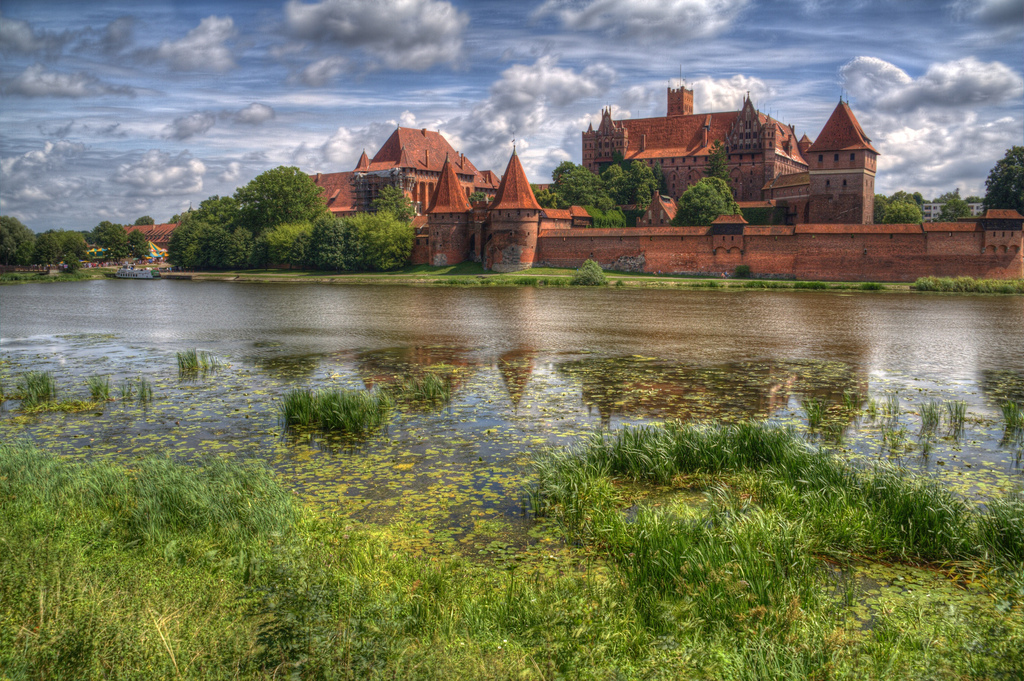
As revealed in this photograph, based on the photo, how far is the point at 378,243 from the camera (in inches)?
1901

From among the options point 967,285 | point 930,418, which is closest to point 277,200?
point 967,285

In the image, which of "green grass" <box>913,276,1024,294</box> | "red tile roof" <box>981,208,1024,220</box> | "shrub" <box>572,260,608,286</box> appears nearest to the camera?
"green grass" <box>913,276,1024,294</box>

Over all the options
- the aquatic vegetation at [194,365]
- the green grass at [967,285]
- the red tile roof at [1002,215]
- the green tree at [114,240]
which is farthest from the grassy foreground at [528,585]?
the green tree at [114,240]

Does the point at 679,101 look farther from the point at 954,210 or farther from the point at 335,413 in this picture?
the point at 335,413

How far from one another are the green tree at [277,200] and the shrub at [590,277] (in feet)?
92.1

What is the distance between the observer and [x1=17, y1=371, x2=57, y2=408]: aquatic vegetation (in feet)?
30.6

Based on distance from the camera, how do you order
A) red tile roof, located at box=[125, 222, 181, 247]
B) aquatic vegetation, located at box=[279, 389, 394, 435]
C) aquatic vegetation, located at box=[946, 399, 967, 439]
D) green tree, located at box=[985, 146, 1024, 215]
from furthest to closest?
red tile roof, located at box=[125, 222, 181, 247], green tree, located at box=[985, 146, 1024, 215], aquatic vegetation, located at box=[279, 389, 394, 435], aquatic vegetation, located at box=[946, 399, 967, 439]

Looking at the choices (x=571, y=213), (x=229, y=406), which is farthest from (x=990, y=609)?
(x=571, y=213)

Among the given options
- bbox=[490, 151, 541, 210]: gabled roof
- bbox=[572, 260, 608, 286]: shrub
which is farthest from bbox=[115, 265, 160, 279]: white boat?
bbox=[572, 260, 608, 286]: shrub

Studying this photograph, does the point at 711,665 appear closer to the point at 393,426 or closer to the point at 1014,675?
the point at 1014,675

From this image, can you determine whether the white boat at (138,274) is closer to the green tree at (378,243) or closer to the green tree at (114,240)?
the green tree at (378,243)

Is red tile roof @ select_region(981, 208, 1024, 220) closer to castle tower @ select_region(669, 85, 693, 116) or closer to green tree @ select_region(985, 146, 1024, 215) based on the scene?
green tree @ select_region(985, 146, 1024, 215)

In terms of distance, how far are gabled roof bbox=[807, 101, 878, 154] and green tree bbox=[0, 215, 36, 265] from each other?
2376 inches

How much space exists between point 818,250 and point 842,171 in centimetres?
1145
